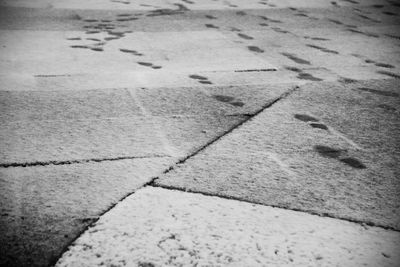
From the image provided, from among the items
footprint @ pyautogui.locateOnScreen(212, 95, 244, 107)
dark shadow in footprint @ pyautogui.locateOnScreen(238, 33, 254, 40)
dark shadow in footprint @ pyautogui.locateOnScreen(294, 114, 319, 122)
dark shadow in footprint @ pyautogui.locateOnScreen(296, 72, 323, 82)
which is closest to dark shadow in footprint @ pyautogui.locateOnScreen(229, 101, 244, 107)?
footprint @ pyautogui.locateOnScreen(212, 95, 244, 107)

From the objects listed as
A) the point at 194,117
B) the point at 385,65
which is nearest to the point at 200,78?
the point at 194,117

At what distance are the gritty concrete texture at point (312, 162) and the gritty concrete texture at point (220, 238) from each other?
3.8 inches

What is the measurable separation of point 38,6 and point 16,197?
5.13 metres

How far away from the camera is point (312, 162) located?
2029 millimetres

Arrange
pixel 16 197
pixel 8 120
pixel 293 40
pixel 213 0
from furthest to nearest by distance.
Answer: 1. pixel 213 0
2. pixel 293 40
3. pixel 8 120
4. pixel 16 197

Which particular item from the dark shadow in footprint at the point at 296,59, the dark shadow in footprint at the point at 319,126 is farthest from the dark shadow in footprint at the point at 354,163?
the dark shadow in footprint at the point at 296,59

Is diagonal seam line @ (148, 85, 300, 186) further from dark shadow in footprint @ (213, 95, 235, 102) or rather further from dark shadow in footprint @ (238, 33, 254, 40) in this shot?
dark shadow in footprint @ (238, 33, 254, 40)

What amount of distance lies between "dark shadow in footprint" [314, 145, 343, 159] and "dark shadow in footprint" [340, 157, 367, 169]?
53 mm

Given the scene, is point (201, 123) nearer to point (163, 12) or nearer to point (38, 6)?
point (163, 12)

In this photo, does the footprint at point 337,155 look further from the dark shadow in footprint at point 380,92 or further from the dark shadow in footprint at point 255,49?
the dark shadow in footprint at point 255,49

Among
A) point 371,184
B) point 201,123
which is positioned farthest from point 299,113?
point 371,184

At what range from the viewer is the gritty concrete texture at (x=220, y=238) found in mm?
1354

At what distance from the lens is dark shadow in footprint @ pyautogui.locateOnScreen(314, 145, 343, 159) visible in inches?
83.0

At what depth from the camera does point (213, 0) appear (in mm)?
6988
